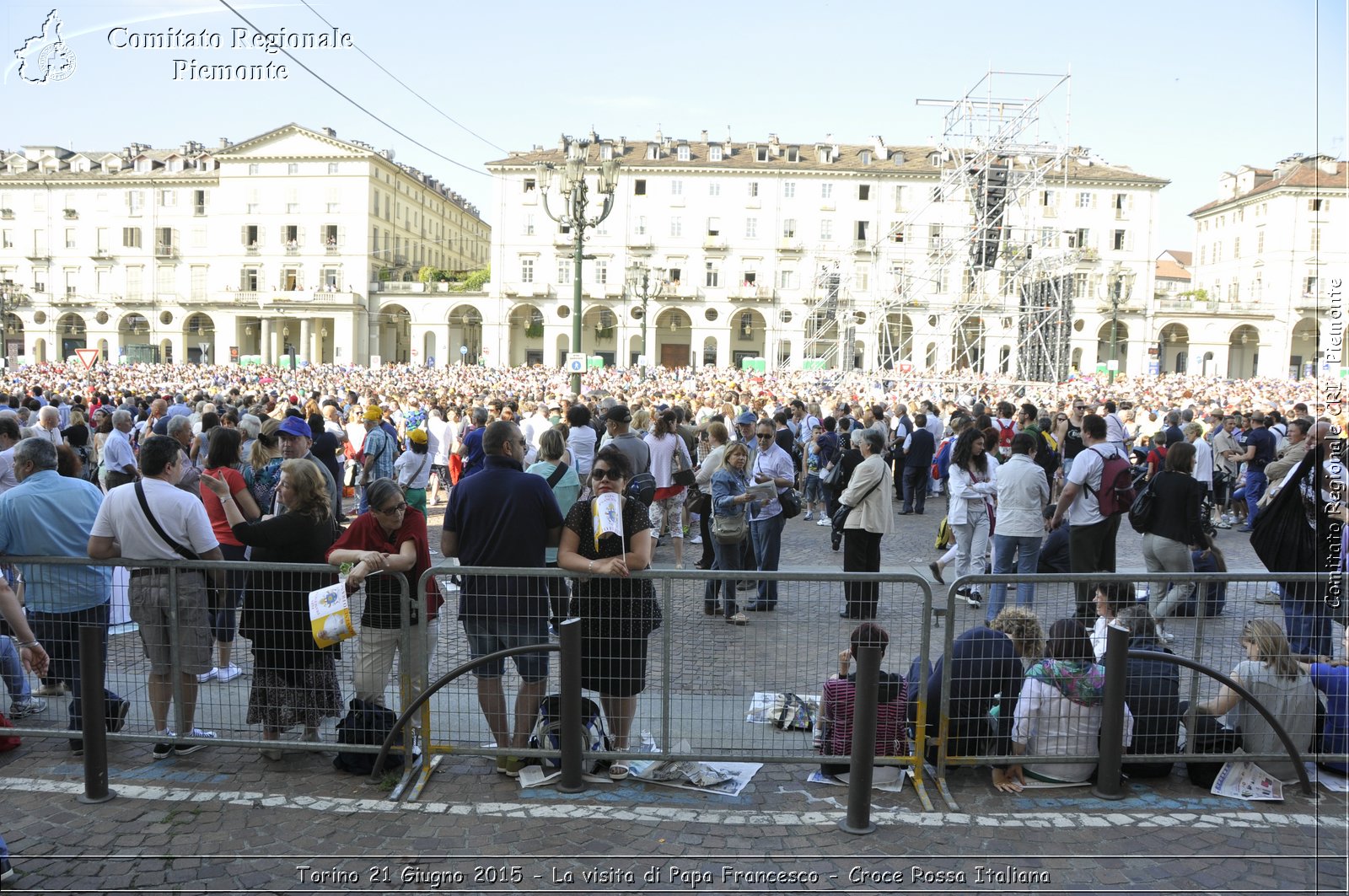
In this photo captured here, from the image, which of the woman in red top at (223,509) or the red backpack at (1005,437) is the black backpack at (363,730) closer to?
the woman in red top at (223,509)

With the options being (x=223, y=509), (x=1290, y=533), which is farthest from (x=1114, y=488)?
(x=223, y=509)

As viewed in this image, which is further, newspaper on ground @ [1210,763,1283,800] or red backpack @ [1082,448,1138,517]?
red backpack @ [1082,448,1138,517]

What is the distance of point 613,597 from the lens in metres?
4.36

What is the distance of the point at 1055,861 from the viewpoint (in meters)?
3.82

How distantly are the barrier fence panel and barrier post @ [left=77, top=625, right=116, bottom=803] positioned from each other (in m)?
3.86

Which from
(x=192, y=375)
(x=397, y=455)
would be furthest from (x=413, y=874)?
(x=192, y=375)

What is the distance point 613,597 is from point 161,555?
7.42 feet

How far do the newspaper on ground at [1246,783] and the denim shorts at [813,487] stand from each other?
9390 mm

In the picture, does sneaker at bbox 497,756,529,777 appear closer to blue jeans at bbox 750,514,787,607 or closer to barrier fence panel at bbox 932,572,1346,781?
barrier fence panel at bbox 932,572,1346,781

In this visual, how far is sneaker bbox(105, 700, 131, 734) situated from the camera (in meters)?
4.69

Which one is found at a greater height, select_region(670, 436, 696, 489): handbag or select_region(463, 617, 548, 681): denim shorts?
select_region(670, 436, 696, 489): handbag

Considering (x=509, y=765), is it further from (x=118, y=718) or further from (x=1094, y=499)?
(x=1094, y=499)

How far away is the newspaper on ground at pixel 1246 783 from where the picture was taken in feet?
14.4

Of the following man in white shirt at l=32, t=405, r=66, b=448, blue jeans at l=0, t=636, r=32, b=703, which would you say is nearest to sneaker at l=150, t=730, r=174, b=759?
blue jeans at l=0, t=636, r=32, b=703
